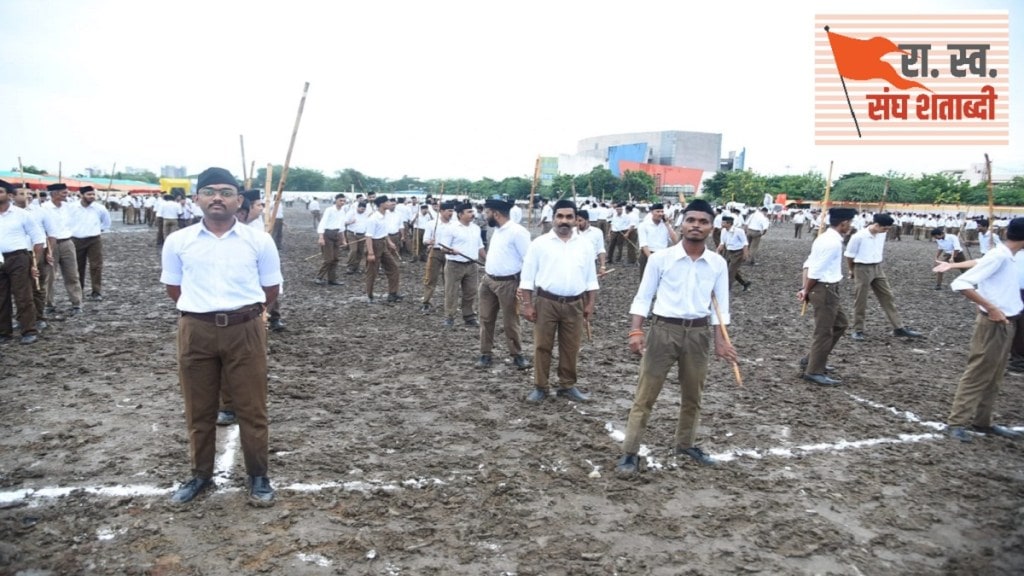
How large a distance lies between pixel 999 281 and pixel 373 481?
5708 mm

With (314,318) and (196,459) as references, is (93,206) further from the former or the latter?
(196,459)

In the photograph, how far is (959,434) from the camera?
5.56 meters

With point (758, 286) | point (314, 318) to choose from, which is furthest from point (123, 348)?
point (758, 286)

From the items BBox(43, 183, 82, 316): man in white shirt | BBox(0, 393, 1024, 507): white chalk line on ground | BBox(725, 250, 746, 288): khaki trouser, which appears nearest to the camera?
BBox(0, 393, 1024, 507): white chalk line on ground

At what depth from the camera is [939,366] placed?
816 centimetres

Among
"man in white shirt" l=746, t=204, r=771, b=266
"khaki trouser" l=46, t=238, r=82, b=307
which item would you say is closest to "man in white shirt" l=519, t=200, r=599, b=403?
"khaki trouser" l=46, t=238, r=82, b=307

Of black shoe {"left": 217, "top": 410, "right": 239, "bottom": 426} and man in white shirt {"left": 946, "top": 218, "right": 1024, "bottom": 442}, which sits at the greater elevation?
man in white shirt {"left": 946, "top": 218, "right": 1024, "bottom": 442}

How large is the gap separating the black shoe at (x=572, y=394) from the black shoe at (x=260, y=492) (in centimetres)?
322

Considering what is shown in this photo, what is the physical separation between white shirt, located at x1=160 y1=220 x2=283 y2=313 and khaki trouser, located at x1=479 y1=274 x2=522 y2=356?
12.5 feet

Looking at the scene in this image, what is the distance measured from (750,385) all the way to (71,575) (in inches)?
253

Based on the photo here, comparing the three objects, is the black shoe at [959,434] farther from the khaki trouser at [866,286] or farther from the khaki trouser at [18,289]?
the khaki trouser at [18,289]

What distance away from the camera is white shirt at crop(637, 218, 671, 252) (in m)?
12.7

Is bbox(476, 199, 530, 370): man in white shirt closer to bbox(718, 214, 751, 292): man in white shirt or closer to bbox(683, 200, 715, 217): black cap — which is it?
bbox(683, 200, 715, 217): black cap

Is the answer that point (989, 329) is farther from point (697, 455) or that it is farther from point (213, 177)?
point (213, 177)
